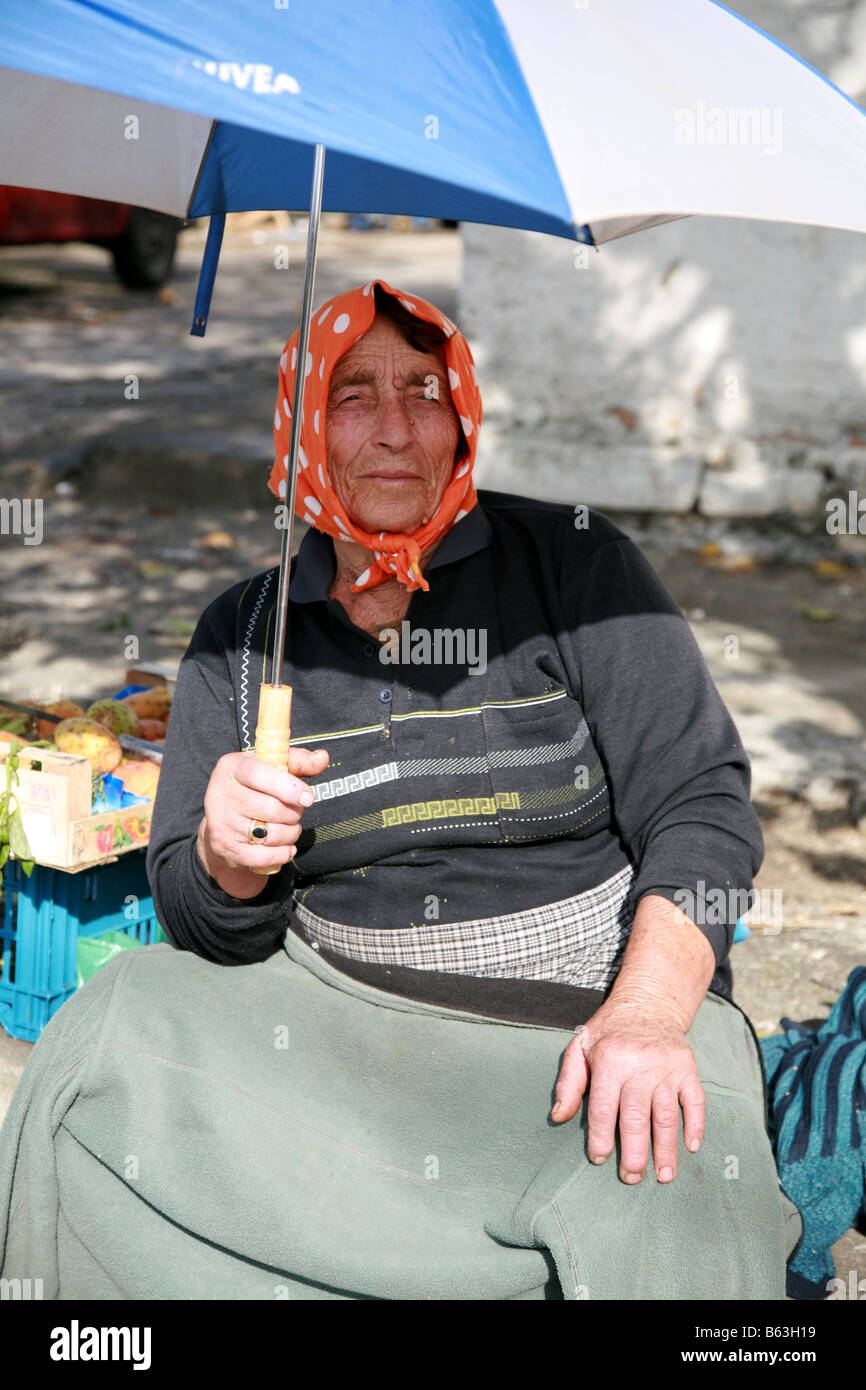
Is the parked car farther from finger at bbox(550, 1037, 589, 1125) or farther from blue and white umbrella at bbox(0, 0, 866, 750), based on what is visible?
finger at bbox(550, 1037, 589, 1125)

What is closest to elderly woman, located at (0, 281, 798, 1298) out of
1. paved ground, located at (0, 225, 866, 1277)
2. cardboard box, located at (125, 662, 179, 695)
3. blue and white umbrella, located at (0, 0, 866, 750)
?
blue and white umbrella, located at (0, 0, 866, 750)

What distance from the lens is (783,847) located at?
13.7 ft

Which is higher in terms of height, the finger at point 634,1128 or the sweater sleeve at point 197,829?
the sweater sleeve at point 197,829

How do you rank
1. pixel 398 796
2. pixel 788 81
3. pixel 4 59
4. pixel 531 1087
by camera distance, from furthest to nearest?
pixel 398 796 < pixel 531 1087 < pixel 788 81 < pixel 4 59

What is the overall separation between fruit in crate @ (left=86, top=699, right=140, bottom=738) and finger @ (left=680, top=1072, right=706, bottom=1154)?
5.73ft

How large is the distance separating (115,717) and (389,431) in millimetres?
1224

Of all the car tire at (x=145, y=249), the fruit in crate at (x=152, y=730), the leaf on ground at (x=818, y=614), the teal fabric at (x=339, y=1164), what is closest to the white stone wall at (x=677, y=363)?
the leaf on ground at (x=818, y=614)

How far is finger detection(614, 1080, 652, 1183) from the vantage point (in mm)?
1828

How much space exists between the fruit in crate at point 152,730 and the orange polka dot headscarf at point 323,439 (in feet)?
3.62

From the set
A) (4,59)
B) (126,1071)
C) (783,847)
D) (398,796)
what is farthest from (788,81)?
(783,847)

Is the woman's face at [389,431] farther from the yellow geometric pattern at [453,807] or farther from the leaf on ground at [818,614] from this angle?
the leaf on ground at [818,614]

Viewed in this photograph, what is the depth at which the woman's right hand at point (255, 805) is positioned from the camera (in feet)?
6.20
